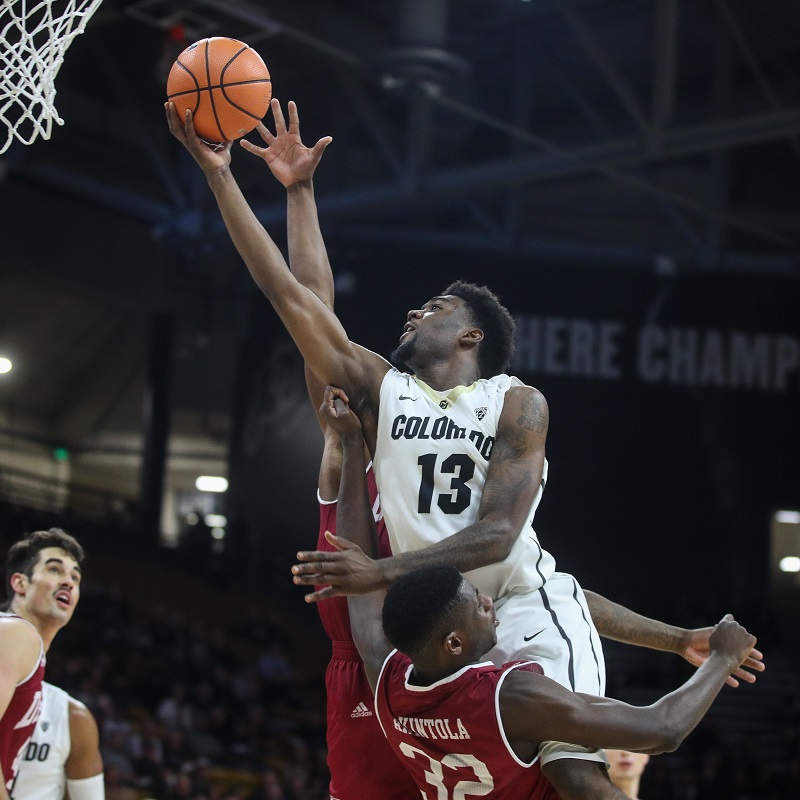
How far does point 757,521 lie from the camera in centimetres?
1753

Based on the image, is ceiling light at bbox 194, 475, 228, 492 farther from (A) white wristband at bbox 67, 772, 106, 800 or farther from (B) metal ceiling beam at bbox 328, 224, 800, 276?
(A) white wristband at bbox 67, 772, 106, 800

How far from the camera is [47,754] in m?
5.13

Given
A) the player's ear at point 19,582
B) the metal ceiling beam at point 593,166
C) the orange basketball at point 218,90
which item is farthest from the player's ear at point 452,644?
the metal ceiling beam at point 593,166

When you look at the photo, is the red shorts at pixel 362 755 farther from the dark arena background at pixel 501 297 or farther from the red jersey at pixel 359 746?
the dark arena background at pixel 501 297

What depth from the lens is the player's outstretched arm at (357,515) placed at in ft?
12.6

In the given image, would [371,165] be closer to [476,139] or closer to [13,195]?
[476,139]

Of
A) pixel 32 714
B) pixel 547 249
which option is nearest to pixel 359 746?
pixel 32 714

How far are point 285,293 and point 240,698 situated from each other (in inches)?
434

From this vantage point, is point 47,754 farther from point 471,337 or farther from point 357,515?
point 471,337

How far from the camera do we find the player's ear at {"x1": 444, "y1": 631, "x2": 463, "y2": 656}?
3.40 meters

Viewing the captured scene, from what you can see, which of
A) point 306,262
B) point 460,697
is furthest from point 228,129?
point 460,697

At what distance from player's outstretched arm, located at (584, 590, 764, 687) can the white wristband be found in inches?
90.6

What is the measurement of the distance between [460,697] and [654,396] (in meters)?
14.4

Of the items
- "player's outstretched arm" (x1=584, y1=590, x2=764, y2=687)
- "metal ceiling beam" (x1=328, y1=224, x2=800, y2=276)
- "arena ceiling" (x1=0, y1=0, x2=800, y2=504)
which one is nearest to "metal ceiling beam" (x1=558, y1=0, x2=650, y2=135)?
"arena ceiling" (x1=0, y1=0, x2=800, y2=504)
